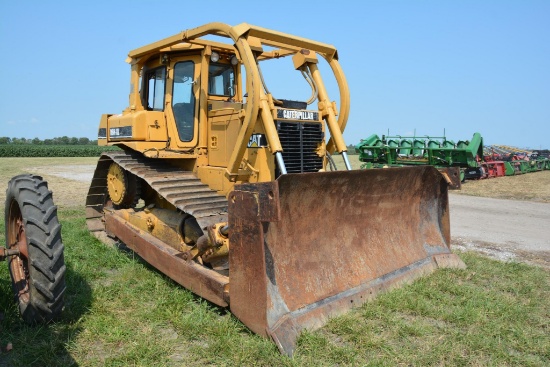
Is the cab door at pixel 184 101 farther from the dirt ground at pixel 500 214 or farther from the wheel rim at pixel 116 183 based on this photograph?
the dirt ground at pixel 500 214

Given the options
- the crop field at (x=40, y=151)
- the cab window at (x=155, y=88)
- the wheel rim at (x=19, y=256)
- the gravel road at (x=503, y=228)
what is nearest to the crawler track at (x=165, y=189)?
the cab window at (x=155, y=88)

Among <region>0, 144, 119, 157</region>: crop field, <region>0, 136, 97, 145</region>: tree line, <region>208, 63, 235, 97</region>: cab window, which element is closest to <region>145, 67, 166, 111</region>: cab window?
<region>208, 63, 235, 97</region>: cab window

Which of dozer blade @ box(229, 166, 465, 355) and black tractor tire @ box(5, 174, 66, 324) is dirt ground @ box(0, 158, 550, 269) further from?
black tractor tire @ box(5, 174, 66, 324)

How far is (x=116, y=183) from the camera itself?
6.54 meters

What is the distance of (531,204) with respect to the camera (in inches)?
481

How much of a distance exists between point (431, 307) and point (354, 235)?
97cm

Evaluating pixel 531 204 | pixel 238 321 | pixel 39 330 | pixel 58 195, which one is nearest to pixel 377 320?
pixel 238 321

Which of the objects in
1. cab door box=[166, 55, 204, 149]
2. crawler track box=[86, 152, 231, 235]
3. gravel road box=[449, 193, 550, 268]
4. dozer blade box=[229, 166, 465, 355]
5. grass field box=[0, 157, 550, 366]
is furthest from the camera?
gravel road box=[449, 193, 550, 268]

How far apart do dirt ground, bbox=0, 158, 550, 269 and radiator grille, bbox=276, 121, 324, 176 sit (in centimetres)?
298

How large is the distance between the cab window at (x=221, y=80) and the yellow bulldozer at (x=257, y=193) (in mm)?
16

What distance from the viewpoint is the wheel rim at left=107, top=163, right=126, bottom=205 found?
635 cm

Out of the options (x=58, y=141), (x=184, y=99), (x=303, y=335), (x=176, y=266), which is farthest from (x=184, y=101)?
(x=58, y=141)

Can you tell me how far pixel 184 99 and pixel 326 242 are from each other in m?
2.73

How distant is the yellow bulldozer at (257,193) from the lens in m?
3.69
